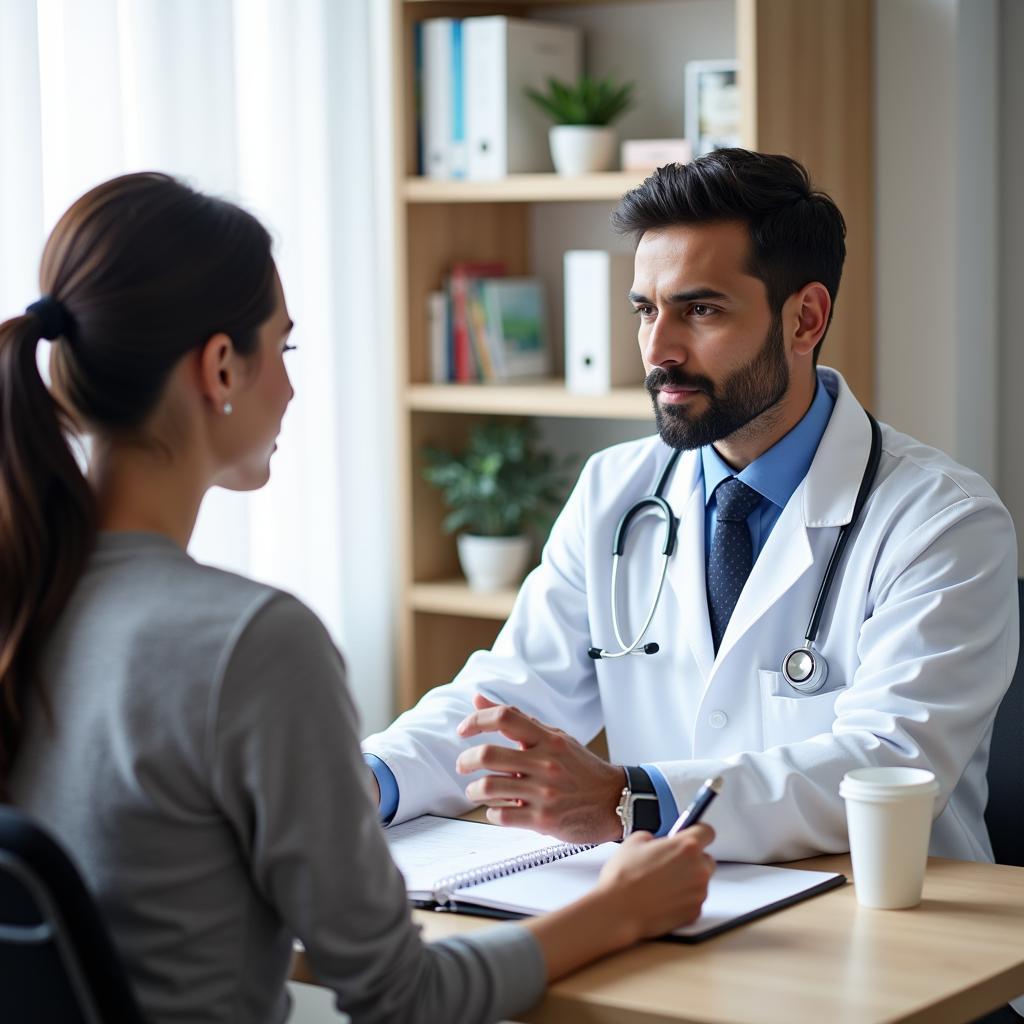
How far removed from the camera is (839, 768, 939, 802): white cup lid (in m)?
1.37

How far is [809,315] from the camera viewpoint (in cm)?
202

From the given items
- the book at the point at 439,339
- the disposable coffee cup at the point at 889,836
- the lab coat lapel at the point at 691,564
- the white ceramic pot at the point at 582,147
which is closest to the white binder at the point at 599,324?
the white ceramic pot at the point at 582,147

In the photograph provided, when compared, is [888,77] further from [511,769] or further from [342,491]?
[511,769]

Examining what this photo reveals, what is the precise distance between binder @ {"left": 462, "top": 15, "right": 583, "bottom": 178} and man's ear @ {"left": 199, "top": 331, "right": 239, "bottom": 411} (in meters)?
1.72

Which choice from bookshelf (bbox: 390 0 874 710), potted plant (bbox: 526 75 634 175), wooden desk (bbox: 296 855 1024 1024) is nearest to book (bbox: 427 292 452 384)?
bookshelf (bbox: 390 0 874 710)

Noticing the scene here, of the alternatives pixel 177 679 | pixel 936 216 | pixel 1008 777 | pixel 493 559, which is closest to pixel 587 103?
pixel 936 216

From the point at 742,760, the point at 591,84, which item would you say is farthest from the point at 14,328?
the point at 591,84

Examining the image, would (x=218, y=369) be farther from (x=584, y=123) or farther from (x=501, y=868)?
(x=584, y=123)

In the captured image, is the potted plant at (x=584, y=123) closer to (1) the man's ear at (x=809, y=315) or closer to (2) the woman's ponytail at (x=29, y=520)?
(1) the man's ear at (x=809, y=315)

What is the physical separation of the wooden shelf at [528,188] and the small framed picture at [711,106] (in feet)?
0.39

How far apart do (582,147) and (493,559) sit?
2.62 feet

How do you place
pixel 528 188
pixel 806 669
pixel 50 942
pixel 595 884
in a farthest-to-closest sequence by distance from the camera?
pixel 528 188
pixel 806 669
pixel 595 884
pixel 50 942

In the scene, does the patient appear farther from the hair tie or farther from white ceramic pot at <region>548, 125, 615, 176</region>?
white ceramic pot at <region>548, 125, 615, 176</region>

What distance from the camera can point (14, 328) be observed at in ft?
3.77
